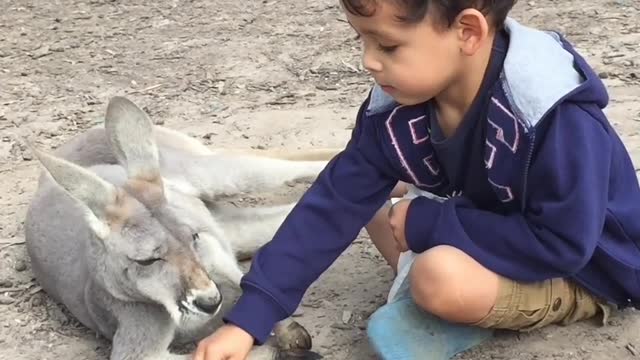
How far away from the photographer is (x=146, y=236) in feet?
7.30

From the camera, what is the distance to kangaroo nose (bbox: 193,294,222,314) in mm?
2145

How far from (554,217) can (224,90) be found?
2.09 meters

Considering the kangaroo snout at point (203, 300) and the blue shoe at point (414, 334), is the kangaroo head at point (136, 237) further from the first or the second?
the blue shoe at point (414, 334)

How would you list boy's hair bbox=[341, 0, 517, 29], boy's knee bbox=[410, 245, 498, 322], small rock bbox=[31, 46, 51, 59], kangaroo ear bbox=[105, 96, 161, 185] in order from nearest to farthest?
1. boy's hair bbox=[341, 0, 517, 29]
2. boy's knee bbox=[410, 245, 498, 322]
3. kangaroo ear bbox=[105, 96, 161, 185]
4. small rock bbox=[31, 46, 51, 59]

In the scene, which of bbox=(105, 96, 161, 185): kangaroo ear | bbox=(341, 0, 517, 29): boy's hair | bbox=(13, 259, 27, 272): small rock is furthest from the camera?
bbox=(13, 259, 27, 272): small rock

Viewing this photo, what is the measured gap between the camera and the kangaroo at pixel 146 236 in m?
2.20

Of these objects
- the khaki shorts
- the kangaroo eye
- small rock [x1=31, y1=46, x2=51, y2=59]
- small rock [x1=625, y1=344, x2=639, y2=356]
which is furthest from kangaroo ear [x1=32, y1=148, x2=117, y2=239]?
small rock [x1=31, y1=46, x2=51, y2=59]

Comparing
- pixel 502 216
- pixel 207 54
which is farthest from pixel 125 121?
pixel 207 54

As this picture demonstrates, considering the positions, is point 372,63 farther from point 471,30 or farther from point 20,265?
point 20,265

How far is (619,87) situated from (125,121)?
5.92ft

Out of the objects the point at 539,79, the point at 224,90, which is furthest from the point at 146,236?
the point at 224,90

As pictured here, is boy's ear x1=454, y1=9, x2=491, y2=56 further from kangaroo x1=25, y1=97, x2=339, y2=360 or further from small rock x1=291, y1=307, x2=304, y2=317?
small rock x1=291, y1=307, x2=304, y2=317

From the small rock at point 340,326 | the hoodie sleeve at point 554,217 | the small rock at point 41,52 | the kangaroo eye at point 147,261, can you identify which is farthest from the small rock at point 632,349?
the small rock at point 41,52

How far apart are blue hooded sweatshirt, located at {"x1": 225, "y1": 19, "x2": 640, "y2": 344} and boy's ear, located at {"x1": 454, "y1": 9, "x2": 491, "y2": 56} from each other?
0.09 meters
